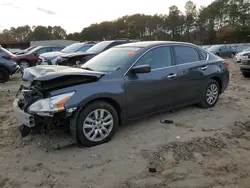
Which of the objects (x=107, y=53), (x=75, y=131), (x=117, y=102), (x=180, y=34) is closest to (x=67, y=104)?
(x=75, y=131)

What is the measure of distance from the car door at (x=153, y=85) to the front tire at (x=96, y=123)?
16.0 inches

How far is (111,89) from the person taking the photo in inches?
181

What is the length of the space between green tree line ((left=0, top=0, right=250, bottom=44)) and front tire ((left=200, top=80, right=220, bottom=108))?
56.4 meters

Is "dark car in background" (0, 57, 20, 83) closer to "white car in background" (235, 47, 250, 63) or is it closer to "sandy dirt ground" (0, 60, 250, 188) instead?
"sandy dirt ground" (0, 60, 250, 188)

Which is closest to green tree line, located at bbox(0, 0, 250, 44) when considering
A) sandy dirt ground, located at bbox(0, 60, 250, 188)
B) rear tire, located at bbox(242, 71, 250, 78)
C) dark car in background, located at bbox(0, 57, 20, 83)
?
rear tire, located at bbox(242, 71, 250, 78)

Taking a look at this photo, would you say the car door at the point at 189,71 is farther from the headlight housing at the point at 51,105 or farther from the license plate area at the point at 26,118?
the license plate area at the point at 26,118

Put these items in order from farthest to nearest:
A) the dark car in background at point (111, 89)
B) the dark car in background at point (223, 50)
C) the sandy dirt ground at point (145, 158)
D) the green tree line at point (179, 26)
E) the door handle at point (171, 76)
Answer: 1. the green tree line at point (179, 26)
2. the dark car in background at point (223, 50)
3. the door handle at point (171, 76)
4. the dark car in background at point (111, 89)
5. the sandy dirt ground at point (145, 158)

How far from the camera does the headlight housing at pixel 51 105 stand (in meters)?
4.11

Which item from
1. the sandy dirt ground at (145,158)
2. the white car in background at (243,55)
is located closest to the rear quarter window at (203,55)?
the sandy dirt ground at (145,158)

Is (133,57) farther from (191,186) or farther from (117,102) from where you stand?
(191,186)

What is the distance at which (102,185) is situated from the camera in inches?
136

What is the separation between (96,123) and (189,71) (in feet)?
8.15

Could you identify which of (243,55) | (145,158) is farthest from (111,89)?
(243,55)

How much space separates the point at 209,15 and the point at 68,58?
69.4m
